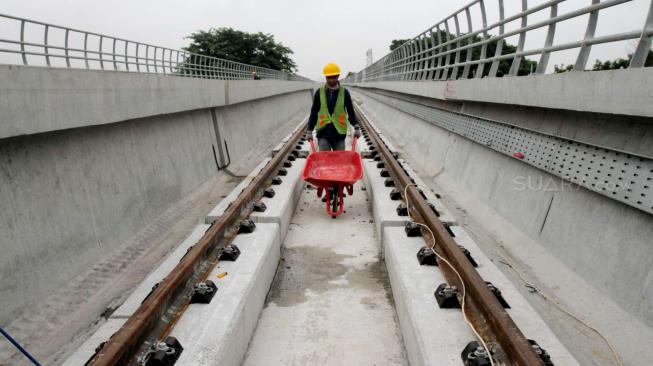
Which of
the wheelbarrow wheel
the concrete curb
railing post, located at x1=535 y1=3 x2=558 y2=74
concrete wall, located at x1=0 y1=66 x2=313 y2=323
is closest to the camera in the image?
the concrete curb

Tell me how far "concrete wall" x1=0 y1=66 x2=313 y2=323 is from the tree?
79.0 metres

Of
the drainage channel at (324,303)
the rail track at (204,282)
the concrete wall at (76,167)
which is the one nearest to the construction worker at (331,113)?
the drainage channel at (324,303)

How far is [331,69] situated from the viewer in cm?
679

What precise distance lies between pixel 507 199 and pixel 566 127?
136 centimetres

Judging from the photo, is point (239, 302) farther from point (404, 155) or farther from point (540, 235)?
point (404, 155)

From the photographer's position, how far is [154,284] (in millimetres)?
3895

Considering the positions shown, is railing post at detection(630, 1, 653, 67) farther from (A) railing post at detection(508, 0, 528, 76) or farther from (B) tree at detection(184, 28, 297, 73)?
(B) tree at detection(184, 28, 297, 73)

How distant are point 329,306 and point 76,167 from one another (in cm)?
323

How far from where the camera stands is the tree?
3275 inches

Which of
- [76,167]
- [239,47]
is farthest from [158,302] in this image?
[239,47]

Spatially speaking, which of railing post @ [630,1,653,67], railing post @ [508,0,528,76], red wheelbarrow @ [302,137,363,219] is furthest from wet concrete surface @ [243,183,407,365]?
railing post @ [508,0,528,76]

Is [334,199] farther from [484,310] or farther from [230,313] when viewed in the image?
[484,310]

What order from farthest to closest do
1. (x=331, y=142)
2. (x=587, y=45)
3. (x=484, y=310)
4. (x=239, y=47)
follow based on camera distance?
(x=239, y=47), (x=331, y=142), (x=587, y=45), (x=484, y=310)

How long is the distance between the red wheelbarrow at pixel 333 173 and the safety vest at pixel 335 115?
22.5 inches
